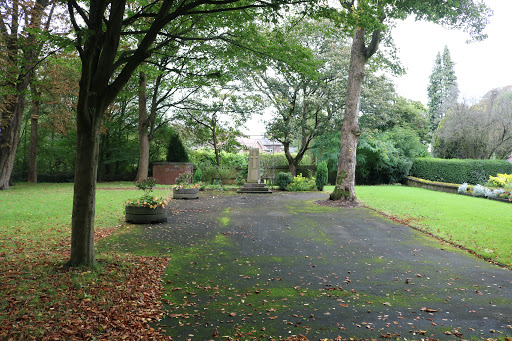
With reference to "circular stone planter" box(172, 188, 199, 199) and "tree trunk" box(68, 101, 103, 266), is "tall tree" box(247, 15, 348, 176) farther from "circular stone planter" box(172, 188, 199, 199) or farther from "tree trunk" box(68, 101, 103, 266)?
"tree trunk" box(68, 101, 103, 266)

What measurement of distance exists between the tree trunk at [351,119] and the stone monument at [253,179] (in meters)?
5.37

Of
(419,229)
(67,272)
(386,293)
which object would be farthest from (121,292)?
(419,229)

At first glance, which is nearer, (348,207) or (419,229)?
(419,229)

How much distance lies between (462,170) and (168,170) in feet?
64.0

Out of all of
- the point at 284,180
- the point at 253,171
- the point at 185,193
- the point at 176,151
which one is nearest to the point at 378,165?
the point at 284,180

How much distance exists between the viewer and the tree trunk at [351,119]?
1291 centimetres

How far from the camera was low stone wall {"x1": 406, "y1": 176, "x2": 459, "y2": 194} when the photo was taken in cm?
1883

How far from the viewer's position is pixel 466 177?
2230 cm

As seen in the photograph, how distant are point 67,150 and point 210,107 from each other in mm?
10126

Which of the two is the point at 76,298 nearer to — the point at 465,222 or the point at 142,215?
the point at 142,215

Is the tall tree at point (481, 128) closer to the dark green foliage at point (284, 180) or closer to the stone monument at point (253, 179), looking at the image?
the dark green foliage at point (284, 180)

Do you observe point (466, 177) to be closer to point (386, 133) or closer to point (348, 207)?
point (386, 133)

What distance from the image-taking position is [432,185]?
20.9 meters

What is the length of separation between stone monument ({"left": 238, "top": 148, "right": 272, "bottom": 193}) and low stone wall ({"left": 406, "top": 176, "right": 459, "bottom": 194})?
1012 cm
